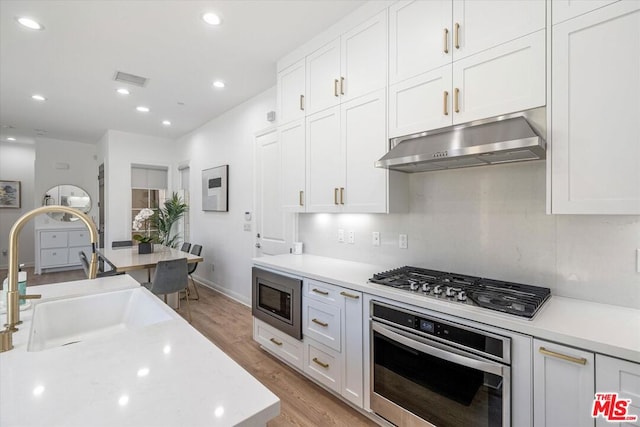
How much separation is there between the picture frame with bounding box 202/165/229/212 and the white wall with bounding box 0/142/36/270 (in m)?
5.29

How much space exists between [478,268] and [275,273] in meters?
1.60

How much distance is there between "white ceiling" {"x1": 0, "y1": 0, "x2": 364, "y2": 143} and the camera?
7.73 ft

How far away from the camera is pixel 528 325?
1.30 metres

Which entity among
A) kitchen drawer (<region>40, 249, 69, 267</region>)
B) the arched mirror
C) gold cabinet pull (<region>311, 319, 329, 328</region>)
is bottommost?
kitchen drawer (<region>40, 249, 69, 267</region>)

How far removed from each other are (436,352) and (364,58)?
2.05m

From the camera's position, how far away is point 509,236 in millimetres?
1882

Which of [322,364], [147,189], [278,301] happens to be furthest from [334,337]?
[147,189]

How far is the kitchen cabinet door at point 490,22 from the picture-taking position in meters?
1.54

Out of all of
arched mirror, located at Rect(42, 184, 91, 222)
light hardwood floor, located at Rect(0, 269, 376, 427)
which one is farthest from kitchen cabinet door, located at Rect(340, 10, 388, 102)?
arched mirror, located at Rect(42, 184, 91, 222)

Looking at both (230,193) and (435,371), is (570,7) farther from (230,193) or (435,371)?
(230,193)

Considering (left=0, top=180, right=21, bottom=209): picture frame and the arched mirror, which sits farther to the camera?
(left=0, top=180, right=21, bottom=209): picture frame

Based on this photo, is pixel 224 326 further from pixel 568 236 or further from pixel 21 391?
pixel 568 236

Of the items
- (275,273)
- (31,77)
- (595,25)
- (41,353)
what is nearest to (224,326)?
(275,273)

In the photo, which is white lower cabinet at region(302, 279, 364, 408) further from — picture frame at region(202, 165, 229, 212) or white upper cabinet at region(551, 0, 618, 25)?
picture frame at region(202, 165, 229, 212)
